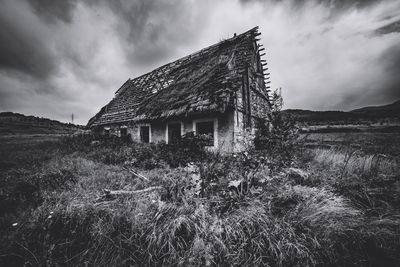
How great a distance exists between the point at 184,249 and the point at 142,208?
931 mm

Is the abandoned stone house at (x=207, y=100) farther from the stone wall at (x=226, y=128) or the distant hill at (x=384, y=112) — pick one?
the distant hill at (x=384, y=112)

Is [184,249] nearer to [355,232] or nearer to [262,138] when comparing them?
[355,232]

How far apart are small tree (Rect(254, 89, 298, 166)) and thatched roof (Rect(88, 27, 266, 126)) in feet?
6.66

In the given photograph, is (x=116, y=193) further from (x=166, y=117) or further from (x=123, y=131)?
(x=123, y=131)

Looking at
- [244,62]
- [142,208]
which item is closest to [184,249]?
[142,208]

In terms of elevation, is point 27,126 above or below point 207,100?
below

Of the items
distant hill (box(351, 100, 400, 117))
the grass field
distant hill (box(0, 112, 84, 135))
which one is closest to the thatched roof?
the grass field

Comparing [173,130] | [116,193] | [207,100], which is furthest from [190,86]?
[116,193]

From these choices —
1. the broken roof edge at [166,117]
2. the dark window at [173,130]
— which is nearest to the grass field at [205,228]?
the broken roof edge at [166,117]

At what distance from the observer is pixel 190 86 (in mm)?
8594

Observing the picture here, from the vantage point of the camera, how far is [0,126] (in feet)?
86.7

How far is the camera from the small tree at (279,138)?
5207 mm

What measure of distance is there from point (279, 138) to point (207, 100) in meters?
3.26

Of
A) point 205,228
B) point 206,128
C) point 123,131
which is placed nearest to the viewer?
point 205,228
